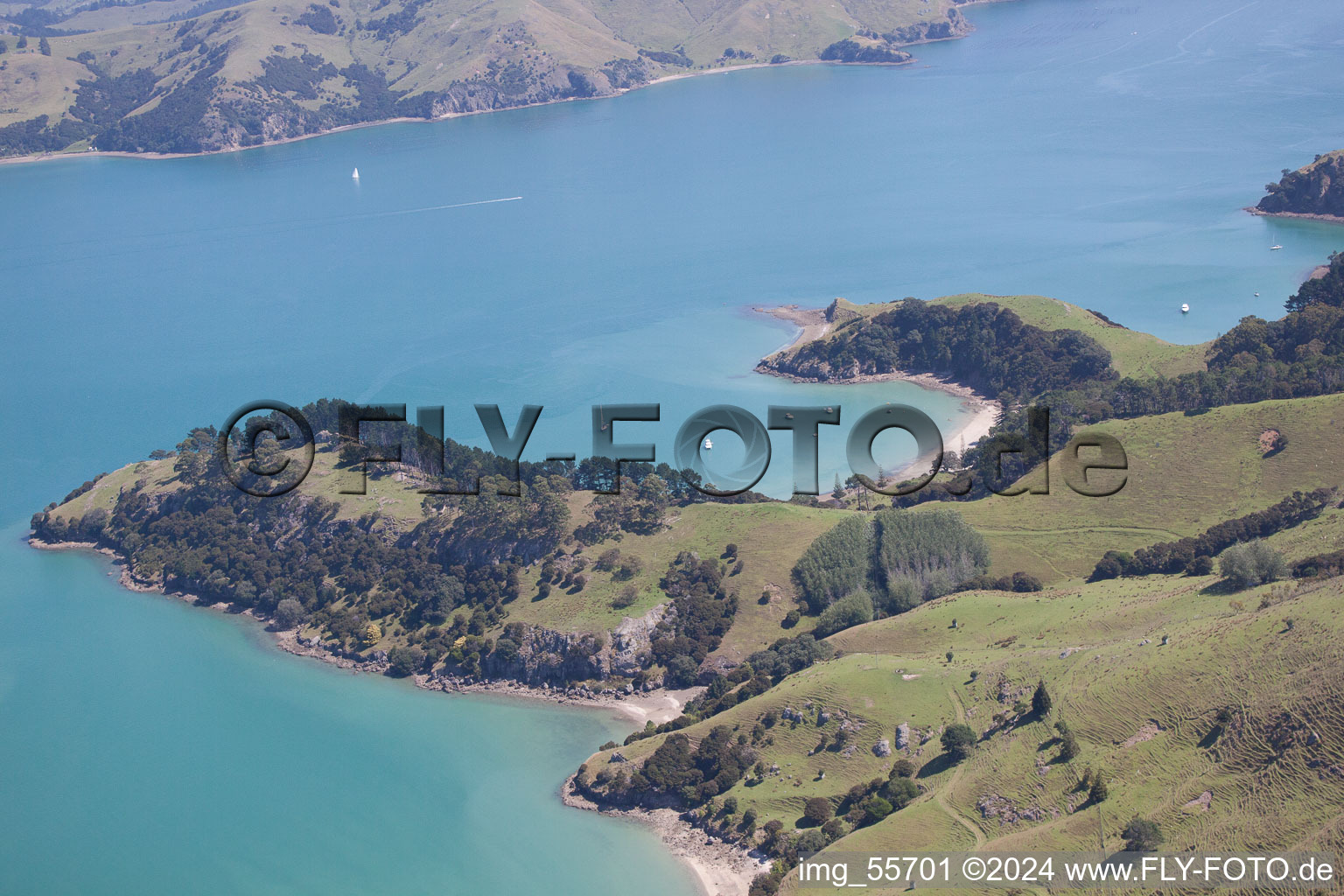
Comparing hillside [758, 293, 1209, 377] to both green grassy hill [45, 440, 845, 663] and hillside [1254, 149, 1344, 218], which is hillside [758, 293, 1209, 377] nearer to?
green grassy hill [45, 440, 845, 663]

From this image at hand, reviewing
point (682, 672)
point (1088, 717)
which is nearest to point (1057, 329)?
point (682, 672)

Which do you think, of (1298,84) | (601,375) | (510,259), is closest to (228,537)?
(601,375)

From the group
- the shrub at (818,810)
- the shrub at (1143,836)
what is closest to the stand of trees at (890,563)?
the shrub at (818,810)

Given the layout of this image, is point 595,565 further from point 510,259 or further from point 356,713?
point 510,259

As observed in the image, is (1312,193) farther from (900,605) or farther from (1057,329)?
(900,605)

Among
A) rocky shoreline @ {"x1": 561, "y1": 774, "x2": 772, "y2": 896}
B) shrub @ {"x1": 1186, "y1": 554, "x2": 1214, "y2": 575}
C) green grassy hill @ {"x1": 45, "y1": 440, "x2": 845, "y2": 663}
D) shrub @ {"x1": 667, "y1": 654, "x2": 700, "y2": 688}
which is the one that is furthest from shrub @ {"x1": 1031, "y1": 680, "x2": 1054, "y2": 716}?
shrub @ {"x1": 667, "y1": 654, "x2": 700, "y2": 688}

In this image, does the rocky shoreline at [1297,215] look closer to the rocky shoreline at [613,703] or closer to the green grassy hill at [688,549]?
the green grassy hill at [688,549]
